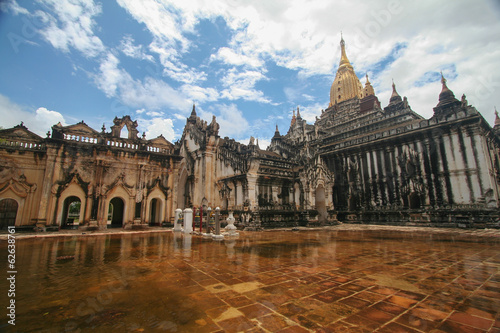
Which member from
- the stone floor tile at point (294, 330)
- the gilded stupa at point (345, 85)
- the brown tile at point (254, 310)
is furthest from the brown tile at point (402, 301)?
the gilded stupa at point (345, 85)

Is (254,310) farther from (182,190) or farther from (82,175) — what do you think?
(182,190)

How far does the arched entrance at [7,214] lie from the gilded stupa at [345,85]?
52057 mm

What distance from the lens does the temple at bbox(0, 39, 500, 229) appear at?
18184 millimetres

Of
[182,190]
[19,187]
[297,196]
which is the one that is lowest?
[297,196]

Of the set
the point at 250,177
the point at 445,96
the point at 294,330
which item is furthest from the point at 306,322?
the point at 445,96

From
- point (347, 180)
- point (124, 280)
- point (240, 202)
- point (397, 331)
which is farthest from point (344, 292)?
point (347, 180)

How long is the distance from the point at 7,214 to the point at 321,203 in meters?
25.6

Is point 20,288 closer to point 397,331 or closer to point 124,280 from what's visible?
point 124,280

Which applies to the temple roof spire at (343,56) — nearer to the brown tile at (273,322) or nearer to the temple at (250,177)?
the temple at (250,177)

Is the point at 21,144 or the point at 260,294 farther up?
the point at 21,144

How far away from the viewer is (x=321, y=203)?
2183 centimetres

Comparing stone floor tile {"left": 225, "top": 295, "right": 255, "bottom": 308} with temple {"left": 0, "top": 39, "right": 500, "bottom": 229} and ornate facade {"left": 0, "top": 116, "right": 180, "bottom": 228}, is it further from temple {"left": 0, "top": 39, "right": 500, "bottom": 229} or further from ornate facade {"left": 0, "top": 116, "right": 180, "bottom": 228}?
ornate facade {"left": 0, "top": 116, "right": 180, "bottom": 228}

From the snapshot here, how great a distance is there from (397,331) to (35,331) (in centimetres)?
422

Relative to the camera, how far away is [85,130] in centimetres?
2022
